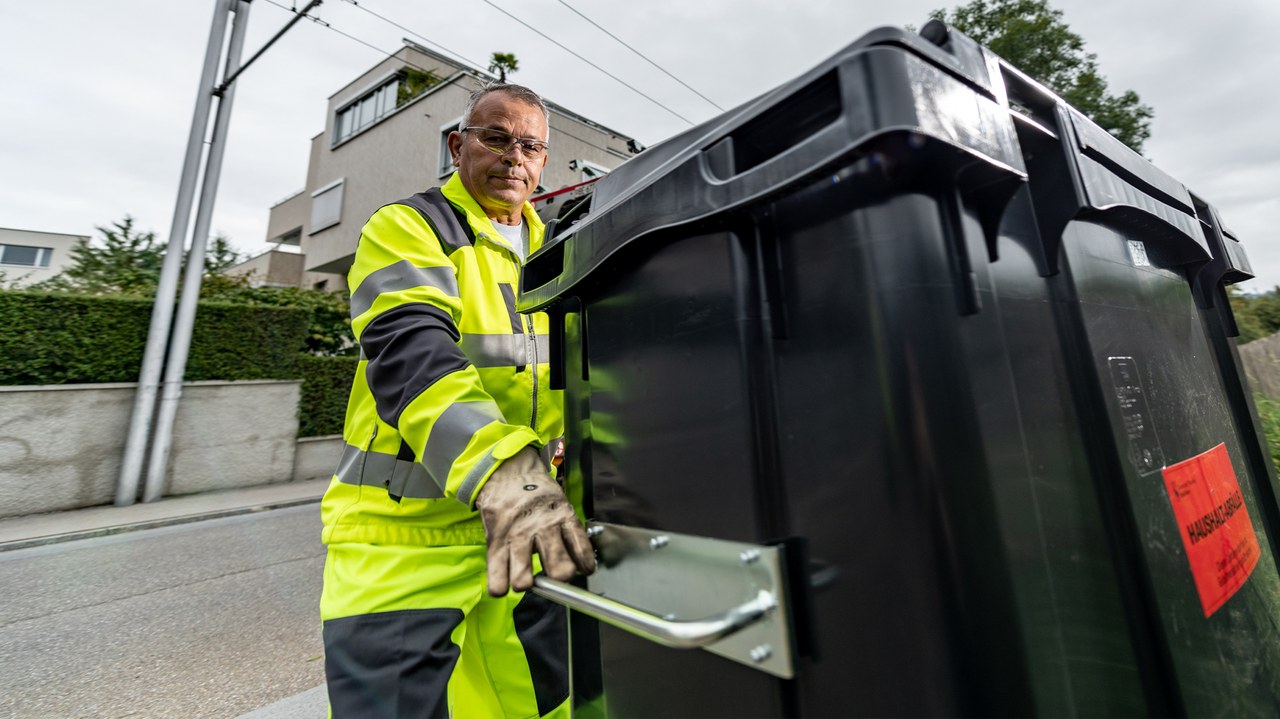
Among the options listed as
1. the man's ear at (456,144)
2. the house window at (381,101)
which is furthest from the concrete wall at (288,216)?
the man's ear at (456,144)

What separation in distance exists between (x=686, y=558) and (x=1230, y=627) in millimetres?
788

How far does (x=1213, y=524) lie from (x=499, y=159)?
5.34 feet

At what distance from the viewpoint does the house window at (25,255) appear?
30719 mm

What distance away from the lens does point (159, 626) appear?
9.98ft

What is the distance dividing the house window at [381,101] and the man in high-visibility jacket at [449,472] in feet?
53.1

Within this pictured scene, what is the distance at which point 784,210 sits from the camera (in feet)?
2.02

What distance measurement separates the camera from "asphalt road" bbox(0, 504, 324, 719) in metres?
2.32

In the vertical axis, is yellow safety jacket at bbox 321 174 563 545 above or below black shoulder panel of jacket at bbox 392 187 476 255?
below

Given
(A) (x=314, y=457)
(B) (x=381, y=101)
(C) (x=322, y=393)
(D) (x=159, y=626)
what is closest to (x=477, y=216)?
(D) (x=159, y=626)

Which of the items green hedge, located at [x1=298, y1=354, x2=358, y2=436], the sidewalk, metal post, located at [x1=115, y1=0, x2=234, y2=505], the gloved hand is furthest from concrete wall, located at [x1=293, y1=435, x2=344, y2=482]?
the gloved hand

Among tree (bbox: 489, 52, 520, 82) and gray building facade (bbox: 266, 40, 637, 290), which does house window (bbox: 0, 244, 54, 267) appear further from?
tree (bbox: 489, 52, 520, 82)

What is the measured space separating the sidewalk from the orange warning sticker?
7368 mm

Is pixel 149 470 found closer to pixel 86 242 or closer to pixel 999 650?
pixel 86 242

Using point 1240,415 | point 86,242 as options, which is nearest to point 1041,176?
point 1240,415
